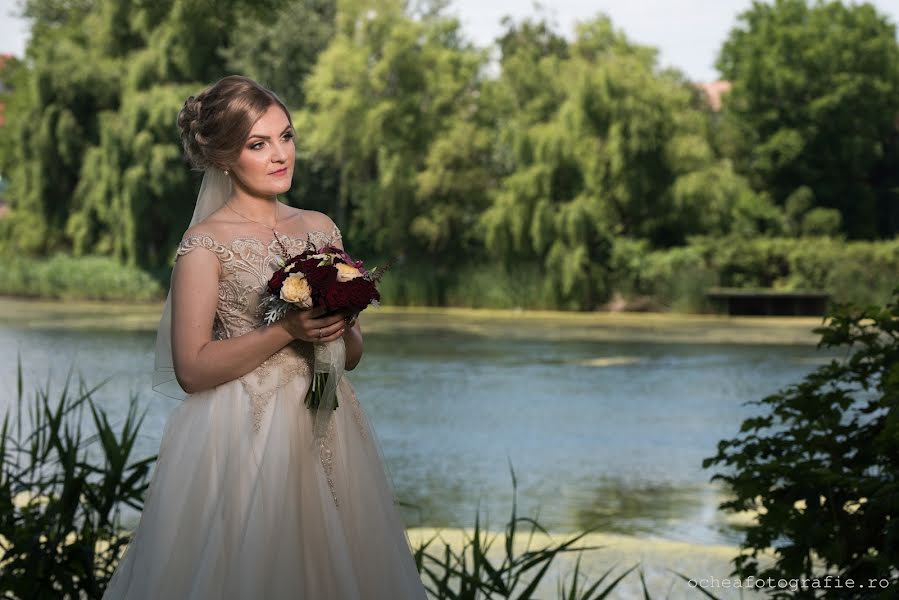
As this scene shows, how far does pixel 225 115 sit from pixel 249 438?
0.63 metres

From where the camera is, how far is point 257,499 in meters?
2.63

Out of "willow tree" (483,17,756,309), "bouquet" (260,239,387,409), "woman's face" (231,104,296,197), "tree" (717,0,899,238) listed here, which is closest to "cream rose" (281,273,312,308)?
"bouquet" (260,239,387,409)

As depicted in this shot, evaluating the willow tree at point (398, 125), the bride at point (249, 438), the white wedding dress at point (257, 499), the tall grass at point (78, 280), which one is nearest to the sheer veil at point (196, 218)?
the bride at point (249, 438)

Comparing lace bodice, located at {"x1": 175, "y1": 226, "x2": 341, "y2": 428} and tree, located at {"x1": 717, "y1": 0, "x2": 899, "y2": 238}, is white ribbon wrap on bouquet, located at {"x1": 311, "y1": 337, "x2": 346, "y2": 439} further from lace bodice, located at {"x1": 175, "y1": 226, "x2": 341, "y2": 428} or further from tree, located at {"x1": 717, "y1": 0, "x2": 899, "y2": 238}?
tree, located at {"x1": 717, "y1": 0, "x2": 899, "y2": 238}

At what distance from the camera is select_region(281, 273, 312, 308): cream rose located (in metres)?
2.48

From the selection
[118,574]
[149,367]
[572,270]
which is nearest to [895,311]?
[118,574]

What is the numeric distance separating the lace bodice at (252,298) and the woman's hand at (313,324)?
0.13 meters

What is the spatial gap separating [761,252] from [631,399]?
1443cm

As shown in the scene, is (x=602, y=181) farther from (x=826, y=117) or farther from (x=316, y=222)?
(x=316, y=222)

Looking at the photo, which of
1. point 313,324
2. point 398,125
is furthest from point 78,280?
point 313,324

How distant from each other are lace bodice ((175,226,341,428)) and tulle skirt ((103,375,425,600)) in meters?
0.02

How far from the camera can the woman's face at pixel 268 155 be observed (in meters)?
2.67

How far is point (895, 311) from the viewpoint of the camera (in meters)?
4.15

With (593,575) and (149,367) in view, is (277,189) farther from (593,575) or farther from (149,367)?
(149,367)
